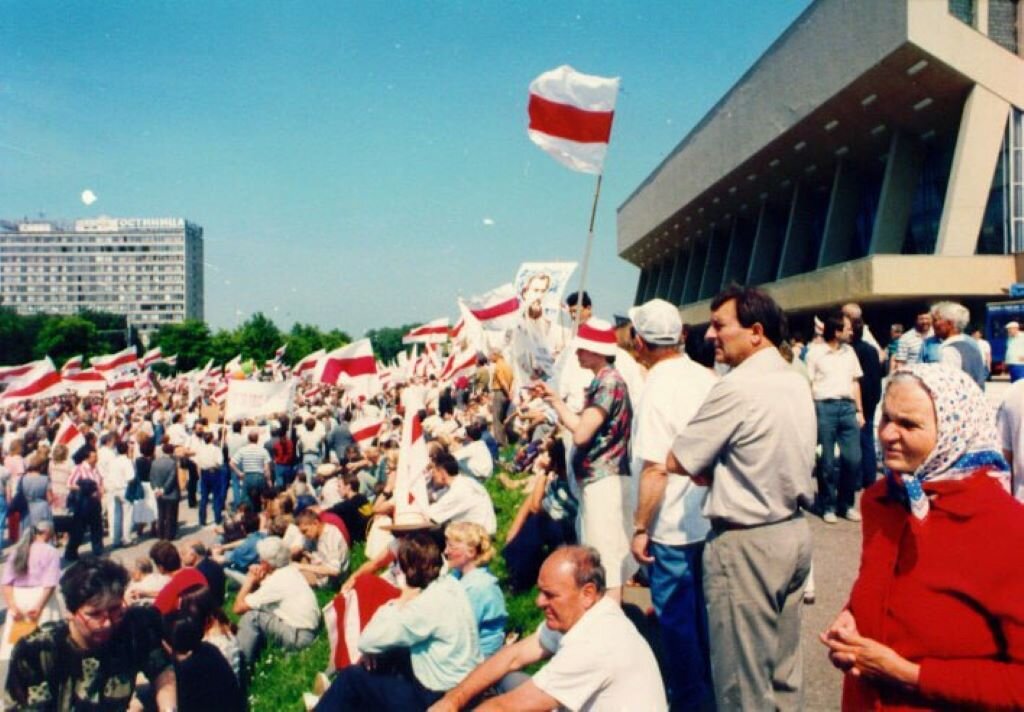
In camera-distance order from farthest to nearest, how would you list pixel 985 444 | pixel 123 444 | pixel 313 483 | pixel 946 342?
1. pixel 123 444
2. pixel 313 483
3. pixel 946 342
4. pixel 985 444

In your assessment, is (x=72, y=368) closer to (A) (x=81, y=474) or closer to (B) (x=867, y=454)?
(A) (x=81, y=474)

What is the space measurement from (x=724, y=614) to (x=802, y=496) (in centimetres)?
58

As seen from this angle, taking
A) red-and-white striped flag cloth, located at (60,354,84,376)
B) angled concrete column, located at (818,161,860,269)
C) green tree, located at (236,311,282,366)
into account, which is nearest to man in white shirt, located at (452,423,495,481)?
red-and-white striped flag cloth, located at (60,354,84,376)

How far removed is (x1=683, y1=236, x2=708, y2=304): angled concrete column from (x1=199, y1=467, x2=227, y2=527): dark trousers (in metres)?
45.1

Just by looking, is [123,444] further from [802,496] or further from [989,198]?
[989,198]

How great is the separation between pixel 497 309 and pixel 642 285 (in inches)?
2707

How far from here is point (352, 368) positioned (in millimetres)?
14391

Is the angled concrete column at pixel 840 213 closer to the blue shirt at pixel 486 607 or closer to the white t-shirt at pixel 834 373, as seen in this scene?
the white t-shirt at pixel 834 373

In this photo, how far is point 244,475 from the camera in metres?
17.1

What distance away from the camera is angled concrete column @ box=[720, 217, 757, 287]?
5047 cm

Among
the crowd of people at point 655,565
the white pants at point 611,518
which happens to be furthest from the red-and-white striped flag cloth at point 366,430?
the white pants at point 611,518

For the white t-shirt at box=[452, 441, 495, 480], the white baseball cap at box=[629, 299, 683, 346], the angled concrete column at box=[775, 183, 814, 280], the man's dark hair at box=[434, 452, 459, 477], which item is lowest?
the white t-shirt at box=[452, 441, 495, 480]

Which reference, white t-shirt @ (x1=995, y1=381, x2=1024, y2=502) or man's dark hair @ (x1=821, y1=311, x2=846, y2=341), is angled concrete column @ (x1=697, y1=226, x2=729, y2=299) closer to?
man's dark hair @ (x1=821, y1=311, x2=846, y2=341)

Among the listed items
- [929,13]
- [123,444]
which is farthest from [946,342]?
[929,13]
